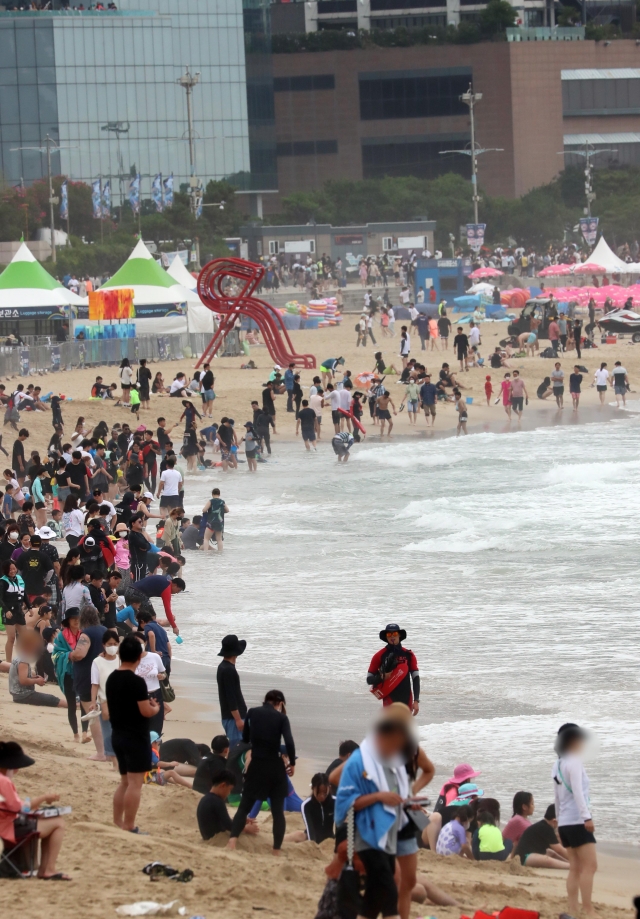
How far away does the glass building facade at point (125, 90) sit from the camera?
8450 centimetres

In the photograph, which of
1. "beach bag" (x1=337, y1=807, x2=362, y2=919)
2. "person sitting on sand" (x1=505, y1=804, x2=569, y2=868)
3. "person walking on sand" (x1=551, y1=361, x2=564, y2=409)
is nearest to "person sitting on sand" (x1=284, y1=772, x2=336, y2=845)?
"person sitting on sand" (x1=505, y1=804, x2=569, y2=868)

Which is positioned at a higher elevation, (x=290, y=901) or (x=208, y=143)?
(x=208, y=143)

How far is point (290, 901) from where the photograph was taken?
651cm

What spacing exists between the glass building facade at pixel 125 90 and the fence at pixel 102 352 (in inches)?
1664

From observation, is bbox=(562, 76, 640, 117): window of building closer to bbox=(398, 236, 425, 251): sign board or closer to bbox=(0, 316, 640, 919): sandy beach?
bbox=(398, 236, 425, 251): sign board

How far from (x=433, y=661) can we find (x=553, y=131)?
84.3 metres

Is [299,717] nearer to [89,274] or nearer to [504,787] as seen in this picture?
[504,787]

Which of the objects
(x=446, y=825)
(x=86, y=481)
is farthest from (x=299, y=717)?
(x=86, y=481)

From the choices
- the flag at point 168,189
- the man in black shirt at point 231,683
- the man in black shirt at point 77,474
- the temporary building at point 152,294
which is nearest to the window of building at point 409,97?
the flag at point 168,189

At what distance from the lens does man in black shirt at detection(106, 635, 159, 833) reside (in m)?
7.35

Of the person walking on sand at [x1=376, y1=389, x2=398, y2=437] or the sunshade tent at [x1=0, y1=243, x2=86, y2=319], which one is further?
the sunshade tent at [x1=0, y1=243, x2=86, y2=319]

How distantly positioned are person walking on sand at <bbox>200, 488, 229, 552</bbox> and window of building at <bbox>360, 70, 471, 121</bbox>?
261 feet

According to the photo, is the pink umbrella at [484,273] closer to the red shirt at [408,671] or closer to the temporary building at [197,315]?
the temporary building at [197,315]

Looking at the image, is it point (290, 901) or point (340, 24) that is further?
point (340, 24)
